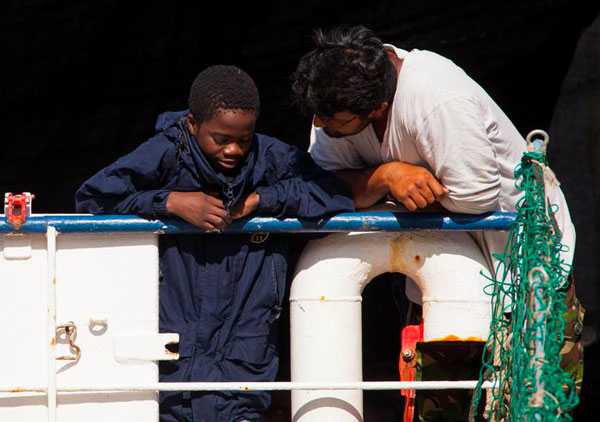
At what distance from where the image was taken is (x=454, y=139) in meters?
2.96

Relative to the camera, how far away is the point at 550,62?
7188mm

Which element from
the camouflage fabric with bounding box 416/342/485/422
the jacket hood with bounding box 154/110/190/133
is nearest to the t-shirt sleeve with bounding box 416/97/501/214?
the camouflage fabric with bounding box 416/342/485/422

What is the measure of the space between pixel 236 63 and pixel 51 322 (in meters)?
4.80

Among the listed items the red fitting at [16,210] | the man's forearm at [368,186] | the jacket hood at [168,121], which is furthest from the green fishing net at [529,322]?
the red fitting at [16,210]

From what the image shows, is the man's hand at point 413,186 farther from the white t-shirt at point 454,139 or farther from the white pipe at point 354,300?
the white pipe at point 354,300

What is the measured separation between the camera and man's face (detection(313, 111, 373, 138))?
3.07 m

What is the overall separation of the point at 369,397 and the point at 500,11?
3757 mm

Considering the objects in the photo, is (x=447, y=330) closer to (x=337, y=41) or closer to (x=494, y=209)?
(x=494, y=209)

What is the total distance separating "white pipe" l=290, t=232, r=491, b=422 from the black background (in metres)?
4.04

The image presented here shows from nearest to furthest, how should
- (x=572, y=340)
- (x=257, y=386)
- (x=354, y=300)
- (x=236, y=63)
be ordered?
1. (x=257, y=386)
2. (x=354, y=300)
3. (x=572, y=340)
4. (x=236, y=63)

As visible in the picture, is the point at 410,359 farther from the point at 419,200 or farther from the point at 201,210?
the point at 201,210

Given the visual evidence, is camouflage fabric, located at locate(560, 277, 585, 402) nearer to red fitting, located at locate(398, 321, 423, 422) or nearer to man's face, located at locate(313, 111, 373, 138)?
red fitting, located at locate(398, 321, 423, 422)

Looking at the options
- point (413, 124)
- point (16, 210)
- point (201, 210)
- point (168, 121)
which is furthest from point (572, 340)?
point (16, 210)

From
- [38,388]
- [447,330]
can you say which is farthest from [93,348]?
[447,330]
